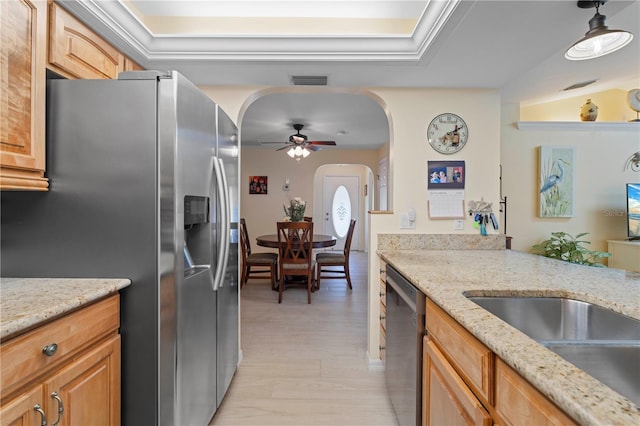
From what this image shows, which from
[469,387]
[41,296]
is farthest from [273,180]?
[469,387]

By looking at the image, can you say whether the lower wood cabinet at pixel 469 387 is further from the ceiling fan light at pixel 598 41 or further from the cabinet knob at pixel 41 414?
Result: the ceiling fan light at pixel 598 41

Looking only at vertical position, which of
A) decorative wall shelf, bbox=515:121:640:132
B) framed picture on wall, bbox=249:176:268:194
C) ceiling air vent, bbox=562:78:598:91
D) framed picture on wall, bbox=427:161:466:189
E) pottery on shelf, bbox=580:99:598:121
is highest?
ceiling air vent, bbox=562:78:598:91

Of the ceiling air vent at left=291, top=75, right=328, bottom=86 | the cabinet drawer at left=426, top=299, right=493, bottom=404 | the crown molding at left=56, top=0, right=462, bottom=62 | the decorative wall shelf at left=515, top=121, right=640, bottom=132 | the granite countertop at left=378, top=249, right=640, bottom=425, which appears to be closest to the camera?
the granite countertop at left=378, top=249, right=640, bottom=425

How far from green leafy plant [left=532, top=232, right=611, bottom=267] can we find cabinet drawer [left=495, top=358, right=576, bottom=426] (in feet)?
10.9

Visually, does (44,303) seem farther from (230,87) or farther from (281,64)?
(230,87)

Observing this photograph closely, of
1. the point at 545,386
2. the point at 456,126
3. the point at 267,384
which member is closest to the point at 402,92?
the point at 456,126

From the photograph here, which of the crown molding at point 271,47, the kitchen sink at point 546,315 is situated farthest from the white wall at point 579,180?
the kitchen sink at point 546,315

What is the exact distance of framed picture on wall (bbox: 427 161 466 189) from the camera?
8.01 ft

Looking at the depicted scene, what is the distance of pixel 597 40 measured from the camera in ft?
4.73

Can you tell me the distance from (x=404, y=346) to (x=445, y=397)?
1.65 feet

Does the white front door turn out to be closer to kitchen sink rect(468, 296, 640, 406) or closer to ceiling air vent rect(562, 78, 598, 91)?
ceiling air vent rect(562, 78, 598, 91)

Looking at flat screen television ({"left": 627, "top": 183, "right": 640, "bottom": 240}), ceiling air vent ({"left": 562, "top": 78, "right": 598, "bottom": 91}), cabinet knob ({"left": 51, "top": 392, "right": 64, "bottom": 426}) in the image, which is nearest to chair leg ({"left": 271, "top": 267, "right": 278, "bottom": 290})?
cabinet knob ({"left": 51, "top": 392, "right": 64, "bottom": 426})

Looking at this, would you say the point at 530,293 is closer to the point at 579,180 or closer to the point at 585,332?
the point at 585,332

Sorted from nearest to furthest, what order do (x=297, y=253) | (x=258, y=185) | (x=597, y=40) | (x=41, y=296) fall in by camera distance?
(x=41, y=296)
(x=597, y=40)
(x=297, y=253)
(x=258, y=185)
